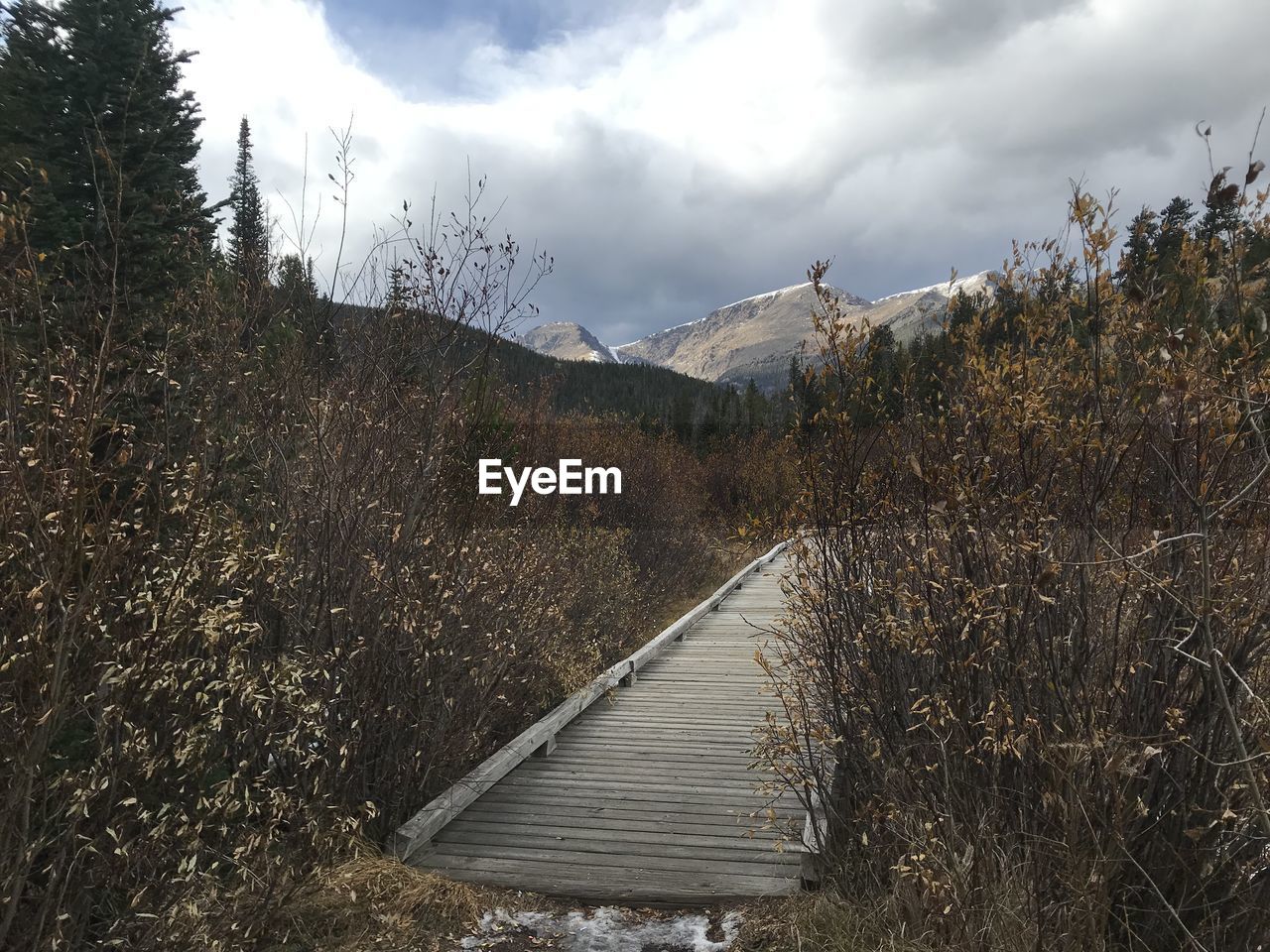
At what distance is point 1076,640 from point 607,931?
8.38 feet

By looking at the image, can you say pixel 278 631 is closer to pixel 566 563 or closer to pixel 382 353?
pixel 382 353

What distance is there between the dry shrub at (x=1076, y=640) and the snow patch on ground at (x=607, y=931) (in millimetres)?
707

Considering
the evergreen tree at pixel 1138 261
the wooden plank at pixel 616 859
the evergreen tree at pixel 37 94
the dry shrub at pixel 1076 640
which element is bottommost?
the wooden plank at pixel 616 859

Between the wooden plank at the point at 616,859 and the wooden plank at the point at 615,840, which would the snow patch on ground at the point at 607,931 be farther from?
the wooden plank at the point at 615,840

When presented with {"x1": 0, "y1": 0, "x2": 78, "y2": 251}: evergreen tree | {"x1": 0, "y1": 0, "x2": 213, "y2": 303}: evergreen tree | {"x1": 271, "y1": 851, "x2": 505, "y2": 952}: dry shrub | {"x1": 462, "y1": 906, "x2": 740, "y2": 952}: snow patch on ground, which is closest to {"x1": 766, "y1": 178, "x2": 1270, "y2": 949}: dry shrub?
{"x1": 462, "y1": 906, "x2": 740, "y2": 952}: snow patch on ground

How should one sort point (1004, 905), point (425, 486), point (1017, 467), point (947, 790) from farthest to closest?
1. point (425, 486)
2. point (1017, 467)
3. point (947, 790)
4. point (1004, 905)

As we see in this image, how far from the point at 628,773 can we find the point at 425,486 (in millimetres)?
2637

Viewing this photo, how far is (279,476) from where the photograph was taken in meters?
4.89

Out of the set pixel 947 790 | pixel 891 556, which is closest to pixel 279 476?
pixel 891 556

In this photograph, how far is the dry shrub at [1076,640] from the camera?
9.09 feet

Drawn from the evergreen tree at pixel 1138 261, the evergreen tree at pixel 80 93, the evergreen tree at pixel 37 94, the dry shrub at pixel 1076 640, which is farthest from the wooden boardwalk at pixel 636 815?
the evergreen tree at pixel 37 94

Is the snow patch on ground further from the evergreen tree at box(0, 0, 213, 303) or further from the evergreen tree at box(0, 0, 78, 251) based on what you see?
the evergreen tree at box(0, 0, 78, 251)

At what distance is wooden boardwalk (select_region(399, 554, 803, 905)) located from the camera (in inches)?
173

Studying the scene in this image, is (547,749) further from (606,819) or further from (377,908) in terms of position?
(377,908)
